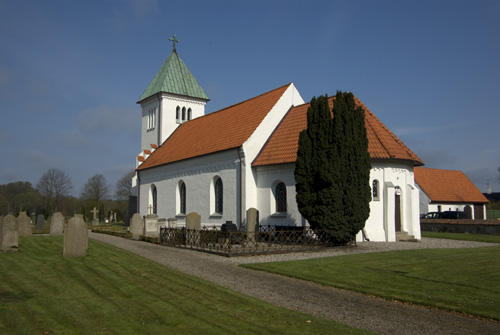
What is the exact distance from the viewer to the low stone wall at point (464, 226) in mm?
27750

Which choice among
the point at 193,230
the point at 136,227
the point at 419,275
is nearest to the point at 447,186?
the point at 136,227

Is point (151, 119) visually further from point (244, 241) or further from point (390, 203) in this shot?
point (390, 203)

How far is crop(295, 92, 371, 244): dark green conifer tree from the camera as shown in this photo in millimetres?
17938

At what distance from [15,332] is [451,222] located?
3071cm

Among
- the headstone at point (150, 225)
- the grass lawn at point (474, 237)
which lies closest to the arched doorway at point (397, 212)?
the grass lawn at point (474, 237)

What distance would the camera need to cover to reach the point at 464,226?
97.1ft

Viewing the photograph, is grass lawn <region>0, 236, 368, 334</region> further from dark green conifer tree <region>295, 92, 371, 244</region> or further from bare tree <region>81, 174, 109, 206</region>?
bare tree <region>81, 174, 109, 206</region>

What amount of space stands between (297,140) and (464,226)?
15.6 m

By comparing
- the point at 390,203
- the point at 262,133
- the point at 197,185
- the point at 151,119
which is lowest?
the point at 390,203

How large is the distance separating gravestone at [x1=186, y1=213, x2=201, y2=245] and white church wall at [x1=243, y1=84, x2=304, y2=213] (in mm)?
3535

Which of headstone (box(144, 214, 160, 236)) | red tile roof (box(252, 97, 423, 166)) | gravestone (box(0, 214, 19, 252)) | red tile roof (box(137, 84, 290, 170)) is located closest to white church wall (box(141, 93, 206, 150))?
red tile roof (box(137, 84, 290, 170))

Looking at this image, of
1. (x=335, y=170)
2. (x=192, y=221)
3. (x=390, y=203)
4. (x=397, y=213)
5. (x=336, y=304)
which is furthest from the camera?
(x=397, y=213)

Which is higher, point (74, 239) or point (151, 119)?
point (151, 119)

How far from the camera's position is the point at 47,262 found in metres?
13.3
